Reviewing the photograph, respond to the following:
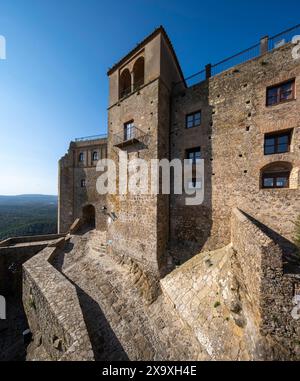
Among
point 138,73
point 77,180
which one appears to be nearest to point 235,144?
point 138,73

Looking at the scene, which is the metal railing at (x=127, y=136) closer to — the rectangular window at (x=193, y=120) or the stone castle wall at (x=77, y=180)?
the rectangular window at (x=193, y=120)

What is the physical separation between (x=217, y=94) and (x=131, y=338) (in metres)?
12.7

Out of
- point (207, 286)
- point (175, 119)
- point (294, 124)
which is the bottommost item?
point (207, 286)

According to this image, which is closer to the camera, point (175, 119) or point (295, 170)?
point (295, 170)

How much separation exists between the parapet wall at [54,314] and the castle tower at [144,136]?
3.96 metres

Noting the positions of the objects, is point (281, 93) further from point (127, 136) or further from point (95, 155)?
point (95, 155)

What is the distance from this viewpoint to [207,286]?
21.2 feet

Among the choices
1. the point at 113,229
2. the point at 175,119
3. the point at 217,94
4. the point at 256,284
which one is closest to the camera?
the point at 256,284

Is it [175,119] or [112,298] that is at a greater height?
Answer: [175,119]

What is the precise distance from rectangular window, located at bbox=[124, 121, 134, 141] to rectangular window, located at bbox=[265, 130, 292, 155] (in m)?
7.76

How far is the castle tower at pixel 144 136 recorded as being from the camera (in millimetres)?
8906

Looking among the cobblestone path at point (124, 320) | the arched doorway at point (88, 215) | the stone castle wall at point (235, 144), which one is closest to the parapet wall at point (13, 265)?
the arched doorway at point (88, 215)
